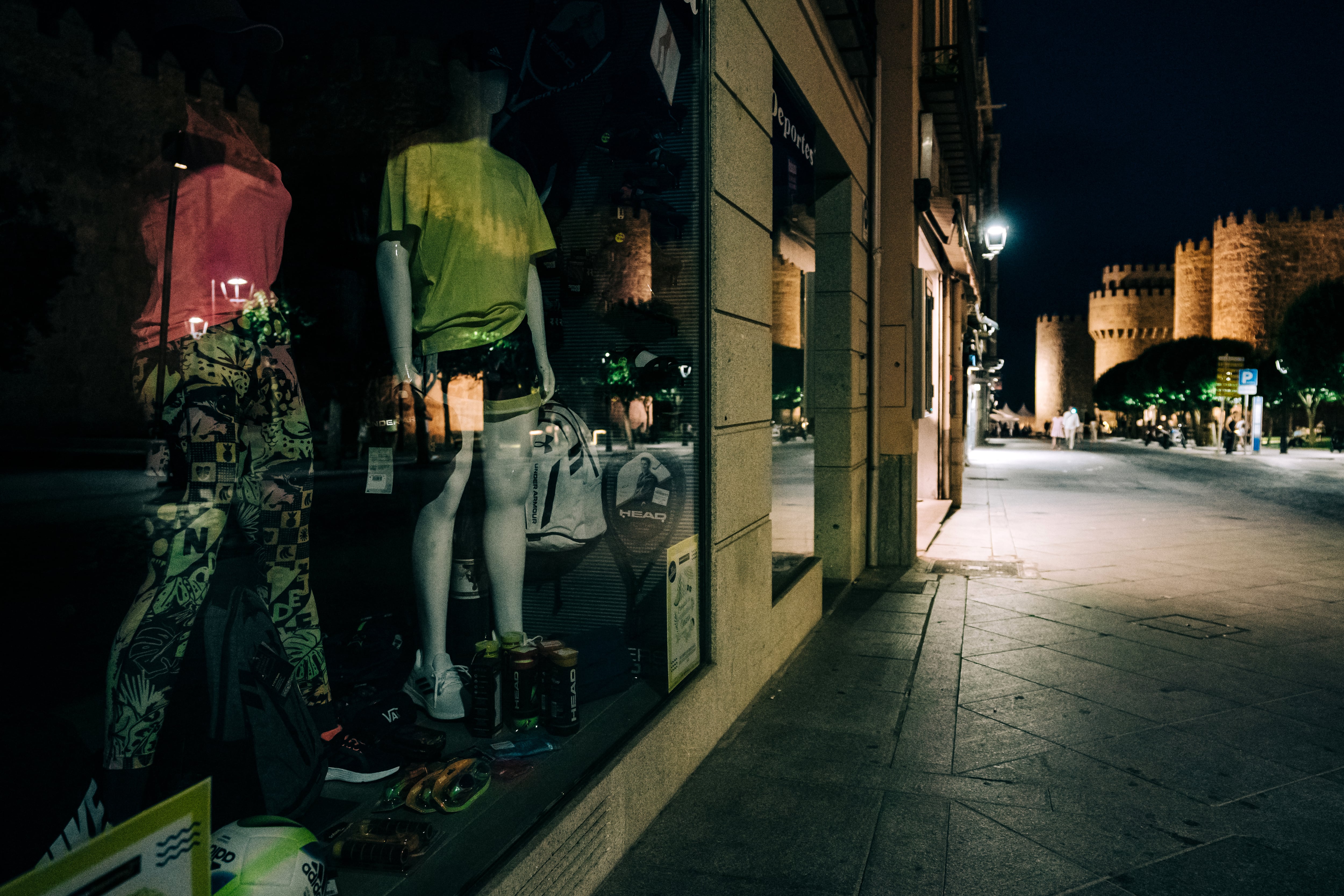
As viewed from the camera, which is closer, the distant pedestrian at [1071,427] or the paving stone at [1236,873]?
the paving stone at [1236,873]

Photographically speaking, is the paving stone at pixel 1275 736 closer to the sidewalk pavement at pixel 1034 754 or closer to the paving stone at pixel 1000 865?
the sidewalk pavement at pixel 1034 754

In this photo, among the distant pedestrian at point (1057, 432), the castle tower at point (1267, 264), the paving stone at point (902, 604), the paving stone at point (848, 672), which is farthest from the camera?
the castle tower at point (1267, 264)

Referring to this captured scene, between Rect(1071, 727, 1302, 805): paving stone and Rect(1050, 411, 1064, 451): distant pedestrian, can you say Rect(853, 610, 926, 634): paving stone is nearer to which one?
Rect(1071, 727, 1302, 805): paving stone

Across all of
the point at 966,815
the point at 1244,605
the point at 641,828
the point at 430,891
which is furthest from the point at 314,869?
the point at 1244,605

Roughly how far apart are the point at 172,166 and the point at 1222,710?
162 inches

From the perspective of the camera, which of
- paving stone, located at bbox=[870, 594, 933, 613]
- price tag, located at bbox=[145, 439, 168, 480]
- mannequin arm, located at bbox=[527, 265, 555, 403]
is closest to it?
price tag, located at bbox=[145, 439, 168, 480]

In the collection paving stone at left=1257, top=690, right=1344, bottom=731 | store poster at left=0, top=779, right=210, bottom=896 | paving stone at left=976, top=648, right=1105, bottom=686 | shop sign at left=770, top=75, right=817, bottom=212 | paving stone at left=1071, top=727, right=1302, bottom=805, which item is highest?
shop sign at left=770, top=75, right=817, bottom=212

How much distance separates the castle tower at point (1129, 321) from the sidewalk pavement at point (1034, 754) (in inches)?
2851

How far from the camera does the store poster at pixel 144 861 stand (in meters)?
1.11

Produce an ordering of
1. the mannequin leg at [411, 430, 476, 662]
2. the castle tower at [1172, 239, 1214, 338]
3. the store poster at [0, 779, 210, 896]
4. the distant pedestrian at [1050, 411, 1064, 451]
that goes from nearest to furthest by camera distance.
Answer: the store poster at [0, 779, 210, 896]
the mannequin leg at [411, 430, 476, 662]
the distant pedestrian at [1050, 411, 1064, 451]
the castle tower at [1172, 239, 1214, 338]

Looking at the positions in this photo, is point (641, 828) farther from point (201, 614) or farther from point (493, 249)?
point (493, 249)

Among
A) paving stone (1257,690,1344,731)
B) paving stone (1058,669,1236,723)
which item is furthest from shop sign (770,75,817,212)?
paving stone (1257,690,1344,731)

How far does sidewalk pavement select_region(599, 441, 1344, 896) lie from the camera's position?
2.33 m

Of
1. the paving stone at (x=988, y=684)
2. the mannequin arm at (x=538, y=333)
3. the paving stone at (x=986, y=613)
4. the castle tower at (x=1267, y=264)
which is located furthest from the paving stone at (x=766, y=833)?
the castle tower at (x=1267, y=264)
